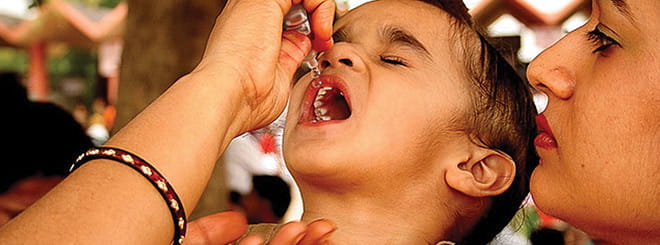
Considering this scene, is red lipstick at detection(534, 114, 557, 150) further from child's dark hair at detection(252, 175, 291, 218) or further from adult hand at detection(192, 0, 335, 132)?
child's dark hair at detection(252, 175, 291, 218)

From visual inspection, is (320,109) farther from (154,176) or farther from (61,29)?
(61,29)

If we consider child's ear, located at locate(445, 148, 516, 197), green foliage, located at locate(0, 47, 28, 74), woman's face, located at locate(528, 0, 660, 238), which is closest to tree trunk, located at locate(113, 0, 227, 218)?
child's ear, located at locate(445, 148, 516, 197)

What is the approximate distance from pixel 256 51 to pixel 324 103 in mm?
499

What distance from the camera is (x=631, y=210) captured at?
4.07 feet

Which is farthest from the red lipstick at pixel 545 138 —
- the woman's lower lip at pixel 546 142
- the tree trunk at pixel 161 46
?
the tree trunk at pixel 161 46

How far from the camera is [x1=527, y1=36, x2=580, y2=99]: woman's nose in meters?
1.38

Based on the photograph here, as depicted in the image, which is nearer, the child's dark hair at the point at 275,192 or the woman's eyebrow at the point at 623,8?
the woman's eyebrow at the point at 623,8

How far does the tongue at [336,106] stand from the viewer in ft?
5.84

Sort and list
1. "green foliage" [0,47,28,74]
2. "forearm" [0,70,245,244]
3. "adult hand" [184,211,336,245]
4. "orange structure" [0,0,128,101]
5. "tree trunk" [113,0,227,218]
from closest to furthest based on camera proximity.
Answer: "forearm" [0,70,245,244] → "adult hand" [184,211,336,245] → "tree trunk" [113,0,227,218] → "orange structure" [0,0,128,101] → "green foliage" [0,47,28,74]

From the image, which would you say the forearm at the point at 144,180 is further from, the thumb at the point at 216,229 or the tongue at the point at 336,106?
the tongue at the point at 336,106

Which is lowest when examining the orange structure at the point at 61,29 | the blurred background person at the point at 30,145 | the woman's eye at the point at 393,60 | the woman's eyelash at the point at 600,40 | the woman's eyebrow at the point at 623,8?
the orange structure at the point at 61,29

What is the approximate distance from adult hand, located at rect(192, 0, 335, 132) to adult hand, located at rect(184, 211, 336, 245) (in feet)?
0.56

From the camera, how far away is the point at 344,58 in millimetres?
1696

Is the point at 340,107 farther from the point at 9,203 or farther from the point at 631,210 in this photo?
the point at 9,203
